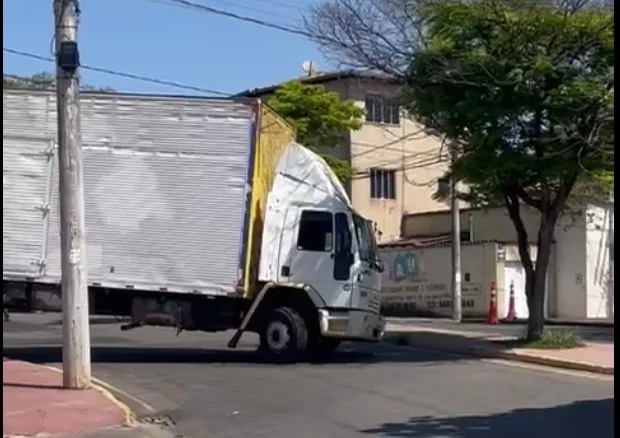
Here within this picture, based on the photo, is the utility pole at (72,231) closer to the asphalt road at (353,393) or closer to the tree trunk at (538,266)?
the asphalt road at (353,393)

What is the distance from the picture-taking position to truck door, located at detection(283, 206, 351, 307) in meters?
20.8

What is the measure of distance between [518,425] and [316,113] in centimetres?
2715

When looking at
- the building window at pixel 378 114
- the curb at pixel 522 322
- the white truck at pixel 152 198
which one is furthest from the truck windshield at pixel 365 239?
the building window at pixel 378 114

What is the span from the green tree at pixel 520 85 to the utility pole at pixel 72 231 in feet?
27.3

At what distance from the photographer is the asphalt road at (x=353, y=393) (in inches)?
516

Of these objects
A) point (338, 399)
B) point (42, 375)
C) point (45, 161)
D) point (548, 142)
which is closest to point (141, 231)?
point (45, 161)

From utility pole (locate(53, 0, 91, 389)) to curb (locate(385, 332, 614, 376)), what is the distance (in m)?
8.92

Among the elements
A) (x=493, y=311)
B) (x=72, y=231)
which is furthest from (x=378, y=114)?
(x=72, y=231)

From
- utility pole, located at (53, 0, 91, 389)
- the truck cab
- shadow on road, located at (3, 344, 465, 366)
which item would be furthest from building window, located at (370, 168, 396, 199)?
utility pole, located at (53, 0, 91, 389)

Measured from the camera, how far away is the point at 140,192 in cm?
1997

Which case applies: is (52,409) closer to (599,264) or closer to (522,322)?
(522,322)

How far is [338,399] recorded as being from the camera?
15.5m

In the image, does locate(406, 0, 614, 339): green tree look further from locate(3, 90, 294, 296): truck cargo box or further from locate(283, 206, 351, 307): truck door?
locate(3, 90, 294, 296): truck cargo box

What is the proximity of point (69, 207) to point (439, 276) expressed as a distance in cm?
2744
